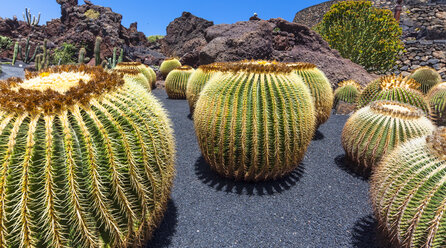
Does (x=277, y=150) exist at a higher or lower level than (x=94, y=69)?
lower

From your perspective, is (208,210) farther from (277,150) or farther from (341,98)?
(341,98)

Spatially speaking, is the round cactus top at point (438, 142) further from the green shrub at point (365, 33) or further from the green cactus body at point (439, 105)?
the green shrub at point (365, 33)

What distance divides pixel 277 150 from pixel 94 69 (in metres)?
1.88

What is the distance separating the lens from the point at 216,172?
3.24 m

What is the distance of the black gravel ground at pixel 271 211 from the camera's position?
2230 millimetres

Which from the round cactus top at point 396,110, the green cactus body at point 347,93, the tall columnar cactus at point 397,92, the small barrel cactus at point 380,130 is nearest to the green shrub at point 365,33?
the green cactus body at point 347,93

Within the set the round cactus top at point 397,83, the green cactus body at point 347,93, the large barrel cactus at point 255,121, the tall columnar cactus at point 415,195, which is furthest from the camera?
the green cactus body at point 347,93

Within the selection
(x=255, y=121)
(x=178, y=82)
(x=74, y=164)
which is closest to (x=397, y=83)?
(x=255, y=121)

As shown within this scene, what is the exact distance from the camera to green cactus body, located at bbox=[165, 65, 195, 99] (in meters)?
8.95

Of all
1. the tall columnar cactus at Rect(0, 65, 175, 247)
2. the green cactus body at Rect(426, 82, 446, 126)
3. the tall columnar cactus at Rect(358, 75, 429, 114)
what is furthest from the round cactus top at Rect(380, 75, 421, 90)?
the tall columnar cactus at Rect(0, 65, 175, 247)

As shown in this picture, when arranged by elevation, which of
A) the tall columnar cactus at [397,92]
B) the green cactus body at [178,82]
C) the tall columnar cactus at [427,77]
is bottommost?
the green cactus body at [178,82]

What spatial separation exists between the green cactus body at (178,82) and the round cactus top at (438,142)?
7.86 meters

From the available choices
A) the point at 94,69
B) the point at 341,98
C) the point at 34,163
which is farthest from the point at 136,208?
the point at 341,98

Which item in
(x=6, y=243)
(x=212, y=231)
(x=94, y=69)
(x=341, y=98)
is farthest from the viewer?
(x=341, y=98)
